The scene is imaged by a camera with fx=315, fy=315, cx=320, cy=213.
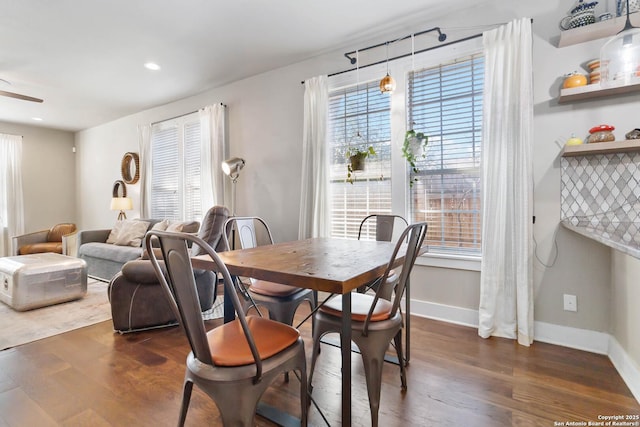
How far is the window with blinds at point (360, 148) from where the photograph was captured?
3.15m

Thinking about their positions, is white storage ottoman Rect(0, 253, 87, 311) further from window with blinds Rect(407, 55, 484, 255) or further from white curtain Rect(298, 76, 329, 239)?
window with blinds Rect(407, 55, 484, 255)

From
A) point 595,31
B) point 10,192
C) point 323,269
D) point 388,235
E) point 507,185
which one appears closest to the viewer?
point 323,269

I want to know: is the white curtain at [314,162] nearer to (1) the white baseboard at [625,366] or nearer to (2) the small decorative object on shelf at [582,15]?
(2) the small decorative object on shelf at [582,15]

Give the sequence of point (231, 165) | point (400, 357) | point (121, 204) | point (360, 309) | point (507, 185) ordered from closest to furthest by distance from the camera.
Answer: point (360, 309), point (400, 357), point (507, 185), point (231, 165), point (121, 204)

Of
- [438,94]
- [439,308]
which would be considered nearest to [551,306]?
[439,308]

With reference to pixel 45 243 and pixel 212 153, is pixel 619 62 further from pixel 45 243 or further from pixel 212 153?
pixel 45 243

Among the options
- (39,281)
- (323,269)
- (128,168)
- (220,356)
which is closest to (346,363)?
(323,269)

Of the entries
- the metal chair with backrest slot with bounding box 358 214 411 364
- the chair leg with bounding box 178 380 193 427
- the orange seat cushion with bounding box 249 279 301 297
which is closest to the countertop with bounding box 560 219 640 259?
the metal chair with backrest slot with bounding box 358 214 411 364

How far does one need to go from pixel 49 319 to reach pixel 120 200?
299cm

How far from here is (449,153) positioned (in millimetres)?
2830

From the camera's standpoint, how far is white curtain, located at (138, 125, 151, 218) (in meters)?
5.32

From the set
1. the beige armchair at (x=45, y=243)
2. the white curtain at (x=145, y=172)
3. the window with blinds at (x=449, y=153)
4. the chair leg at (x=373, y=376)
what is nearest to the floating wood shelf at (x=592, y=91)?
the window with blinds at (x=449, y=153)

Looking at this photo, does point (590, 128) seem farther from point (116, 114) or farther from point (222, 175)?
point (116, 114)

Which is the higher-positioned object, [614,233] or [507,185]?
[507,185]
